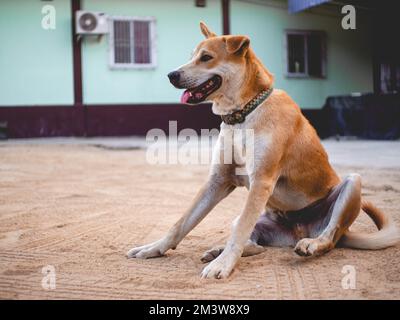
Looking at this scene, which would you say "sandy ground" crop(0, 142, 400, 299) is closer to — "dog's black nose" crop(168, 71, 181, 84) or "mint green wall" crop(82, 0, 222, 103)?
"dog's black nose" crop(168, 71, 181, 84)

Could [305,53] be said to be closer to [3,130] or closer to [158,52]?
[158,52]

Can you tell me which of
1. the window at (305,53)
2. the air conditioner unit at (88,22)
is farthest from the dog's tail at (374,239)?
the window at (305,53)

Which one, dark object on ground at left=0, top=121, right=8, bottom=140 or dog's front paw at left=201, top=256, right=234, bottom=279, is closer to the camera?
dog's front paw at left=201, top=256, right=234, bottom=279

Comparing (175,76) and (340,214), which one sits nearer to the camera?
(340,214)

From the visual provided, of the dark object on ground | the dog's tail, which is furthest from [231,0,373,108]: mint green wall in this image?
the dog's tail

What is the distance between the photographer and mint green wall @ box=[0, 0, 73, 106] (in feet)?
46.2

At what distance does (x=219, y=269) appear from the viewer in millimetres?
3041

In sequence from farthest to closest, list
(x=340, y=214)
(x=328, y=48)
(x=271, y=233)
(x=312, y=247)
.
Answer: (x=328, y=48) < (x=271, y=233) < (x=340, y=214) < (x=312, y=247)

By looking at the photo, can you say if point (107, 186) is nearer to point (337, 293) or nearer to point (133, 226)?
point (133, 226)

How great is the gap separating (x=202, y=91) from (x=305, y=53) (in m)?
14.0

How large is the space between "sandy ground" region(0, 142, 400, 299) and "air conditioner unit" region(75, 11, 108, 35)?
702 centimetres

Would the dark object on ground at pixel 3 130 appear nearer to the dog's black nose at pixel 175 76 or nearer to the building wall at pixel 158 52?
the building wall at pixel 158 52

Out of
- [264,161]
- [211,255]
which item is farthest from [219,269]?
[264,161]

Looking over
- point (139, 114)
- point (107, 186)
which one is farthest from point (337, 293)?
point (139, 114)
